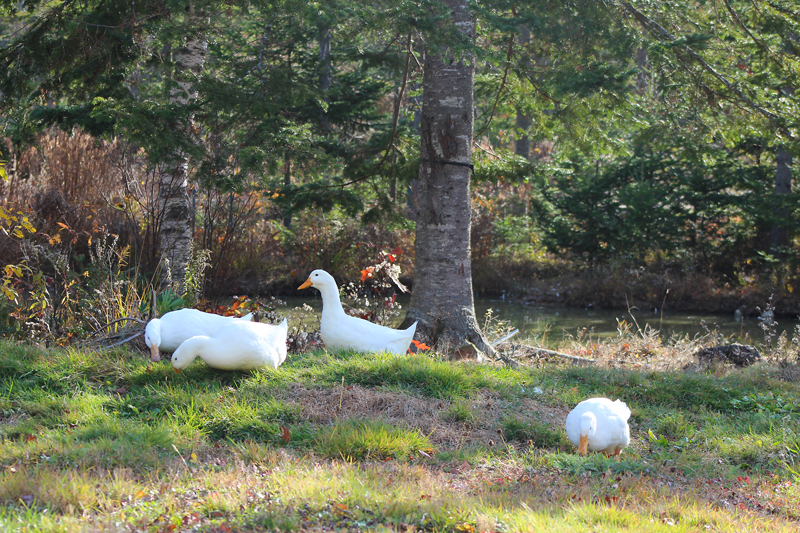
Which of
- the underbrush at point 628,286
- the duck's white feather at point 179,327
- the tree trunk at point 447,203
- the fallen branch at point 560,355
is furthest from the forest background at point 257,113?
the underbrush at point 628,286

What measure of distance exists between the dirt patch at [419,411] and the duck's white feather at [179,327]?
91cm

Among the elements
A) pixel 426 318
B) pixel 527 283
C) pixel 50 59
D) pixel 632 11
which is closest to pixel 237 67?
pixel 50 59

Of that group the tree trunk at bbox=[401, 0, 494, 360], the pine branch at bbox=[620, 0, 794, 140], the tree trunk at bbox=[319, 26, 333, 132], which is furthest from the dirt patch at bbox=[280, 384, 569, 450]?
the tree trunk at bbox=[319, 26, 333, 132]

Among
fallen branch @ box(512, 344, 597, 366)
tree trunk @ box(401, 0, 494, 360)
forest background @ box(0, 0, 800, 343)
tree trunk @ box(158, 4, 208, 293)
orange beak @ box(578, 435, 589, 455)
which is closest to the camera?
orange beak @ box(578, 435, 589, 455)

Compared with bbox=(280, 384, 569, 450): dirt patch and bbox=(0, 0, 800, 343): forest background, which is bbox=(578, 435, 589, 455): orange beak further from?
bbox=(0, 0, 800, 343): forest background

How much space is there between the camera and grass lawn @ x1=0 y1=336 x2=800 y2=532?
3.07 meters

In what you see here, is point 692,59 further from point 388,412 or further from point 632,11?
point 388,412

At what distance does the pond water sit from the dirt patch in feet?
→ 22.0

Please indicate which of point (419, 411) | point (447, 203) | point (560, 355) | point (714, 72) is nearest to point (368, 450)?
point (419, 411)

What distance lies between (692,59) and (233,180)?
19.9ft

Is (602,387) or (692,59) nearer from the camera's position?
(602,387)

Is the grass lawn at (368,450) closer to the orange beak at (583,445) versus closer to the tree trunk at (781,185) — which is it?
the orange beak at (583,445)

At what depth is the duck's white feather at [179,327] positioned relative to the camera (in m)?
5.18

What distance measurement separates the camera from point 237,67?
8.96m
